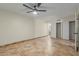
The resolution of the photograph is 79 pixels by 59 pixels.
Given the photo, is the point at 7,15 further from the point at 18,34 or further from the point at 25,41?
the point at 25,41

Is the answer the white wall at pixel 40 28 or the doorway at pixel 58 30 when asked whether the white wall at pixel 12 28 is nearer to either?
the white wall at pixel 40 28

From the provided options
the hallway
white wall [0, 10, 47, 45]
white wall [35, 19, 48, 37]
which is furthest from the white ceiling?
white wall [35, 19, 48, 37]

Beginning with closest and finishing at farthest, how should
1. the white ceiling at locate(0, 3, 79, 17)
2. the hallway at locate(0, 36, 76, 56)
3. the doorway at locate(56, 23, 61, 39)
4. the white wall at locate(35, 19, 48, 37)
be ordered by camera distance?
the white ceiling at locate(0, 3, 79, 17) < the hallway at locate(0, 36, 76, 56) < the doorway at locate(56, 23, 61, 39) < the white wall at locate(35, 19, 48, 37)

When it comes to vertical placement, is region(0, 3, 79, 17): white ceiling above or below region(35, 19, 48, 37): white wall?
above

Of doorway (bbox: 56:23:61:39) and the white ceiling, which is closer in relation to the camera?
the white ceiling

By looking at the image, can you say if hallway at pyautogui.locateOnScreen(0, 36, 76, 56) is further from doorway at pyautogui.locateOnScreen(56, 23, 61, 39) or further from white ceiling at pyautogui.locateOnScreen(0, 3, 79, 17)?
white ceiling at pyautogui.locateOnScreen(0, 3, 79, 17)

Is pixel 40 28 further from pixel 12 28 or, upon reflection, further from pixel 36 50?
pixel 36 50

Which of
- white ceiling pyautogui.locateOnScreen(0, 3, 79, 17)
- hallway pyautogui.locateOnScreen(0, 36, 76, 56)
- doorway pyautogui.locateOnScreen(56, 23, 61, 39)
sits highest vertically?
white ceiling pyautogui.locateOnScreen(0, 3, 79, 17)

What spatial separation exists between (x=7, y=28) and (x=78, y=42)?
3.04 meters

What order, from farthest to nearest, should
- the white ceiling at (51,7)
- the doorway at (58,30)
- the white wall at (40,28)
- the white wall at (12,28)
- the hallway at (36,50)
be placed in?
the white wall at (40,28) → the doorway at (58,30) → the white wall at (12,28) → the hallway at (36,50) → the white ceiling at (51,7)

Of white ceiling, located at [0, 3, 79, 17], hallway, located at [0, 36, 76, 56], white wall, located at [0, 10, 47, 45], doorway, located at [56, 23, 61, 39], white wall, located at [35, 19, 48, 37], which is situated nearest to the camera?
white ceiling, located at [0, 3, 79, 17]

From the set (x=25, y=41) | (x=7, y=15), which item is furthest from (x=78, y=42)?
(x=7, y=15)

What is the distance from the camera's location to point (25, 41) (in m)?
3.94

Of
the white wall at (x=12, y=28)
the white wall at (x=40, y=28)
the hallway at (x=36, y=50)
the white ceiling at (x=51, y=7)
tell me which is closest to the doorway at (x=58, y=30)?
the hallway at (x=36, y=50)
